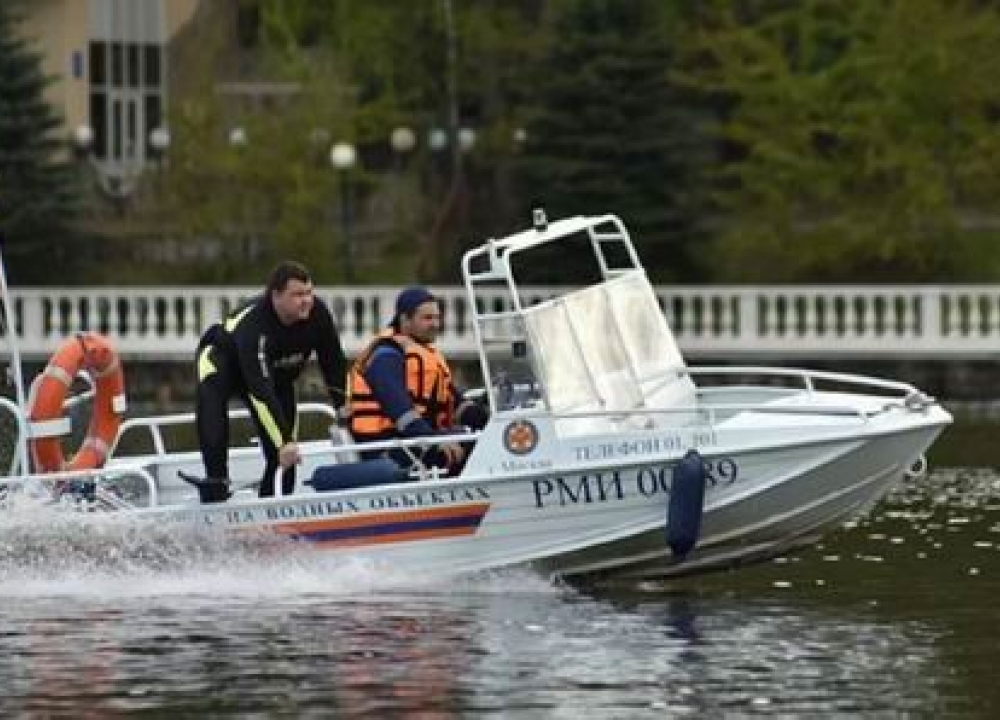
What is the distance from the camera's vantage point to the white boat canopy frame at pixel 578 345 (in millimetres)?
21500

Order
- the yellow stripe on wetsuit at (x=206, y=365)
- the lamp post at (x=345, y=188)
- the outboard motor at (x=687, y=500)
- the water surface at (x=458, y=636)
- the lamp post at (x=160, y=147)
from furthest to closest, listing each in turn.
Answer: the lamp post at (x=160, y=147), the lamp post at (x=345, y=188), the yellow stripe on wetsuit at (x=206, y=365), the outboard motor at (x=687, y=500), the water surface at (x=458, y=636)

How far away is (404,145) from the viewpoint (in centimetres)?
5509

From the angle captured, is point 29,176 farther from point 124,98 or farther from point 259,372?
point 259,372

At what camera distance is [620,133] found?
171 feet

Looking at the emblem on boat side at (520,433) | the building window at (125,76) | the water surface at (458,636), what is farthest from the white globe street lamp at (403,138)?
the emblem on boat side at (520,433)

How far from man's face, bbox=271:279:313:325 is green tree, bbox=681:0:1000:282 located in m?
29.0

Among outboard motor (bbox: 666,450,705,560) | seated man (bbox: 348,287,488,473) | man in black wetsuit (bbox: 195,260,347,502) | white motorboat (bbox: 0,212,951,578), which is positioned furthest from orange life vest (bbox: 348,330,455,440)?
outboard motor (bbox: 666,450,705,560)

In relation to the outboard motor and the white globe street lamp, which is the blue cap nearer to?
the outboard motor

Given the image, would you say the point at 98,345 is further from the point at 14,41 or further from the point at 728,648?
the point at 14,41

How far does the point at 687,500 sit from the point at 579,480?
0.62m

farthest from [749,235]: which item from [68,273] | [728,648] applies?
[728,648]

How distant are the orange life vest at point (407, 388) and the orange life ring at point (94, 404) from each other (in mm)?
1845

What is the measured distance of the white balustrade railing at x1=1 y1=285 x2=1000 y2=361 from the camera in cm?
4528

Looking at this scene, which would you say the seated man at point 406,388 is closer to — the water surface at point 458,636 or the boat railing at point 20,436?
the water surface at point 458,636
